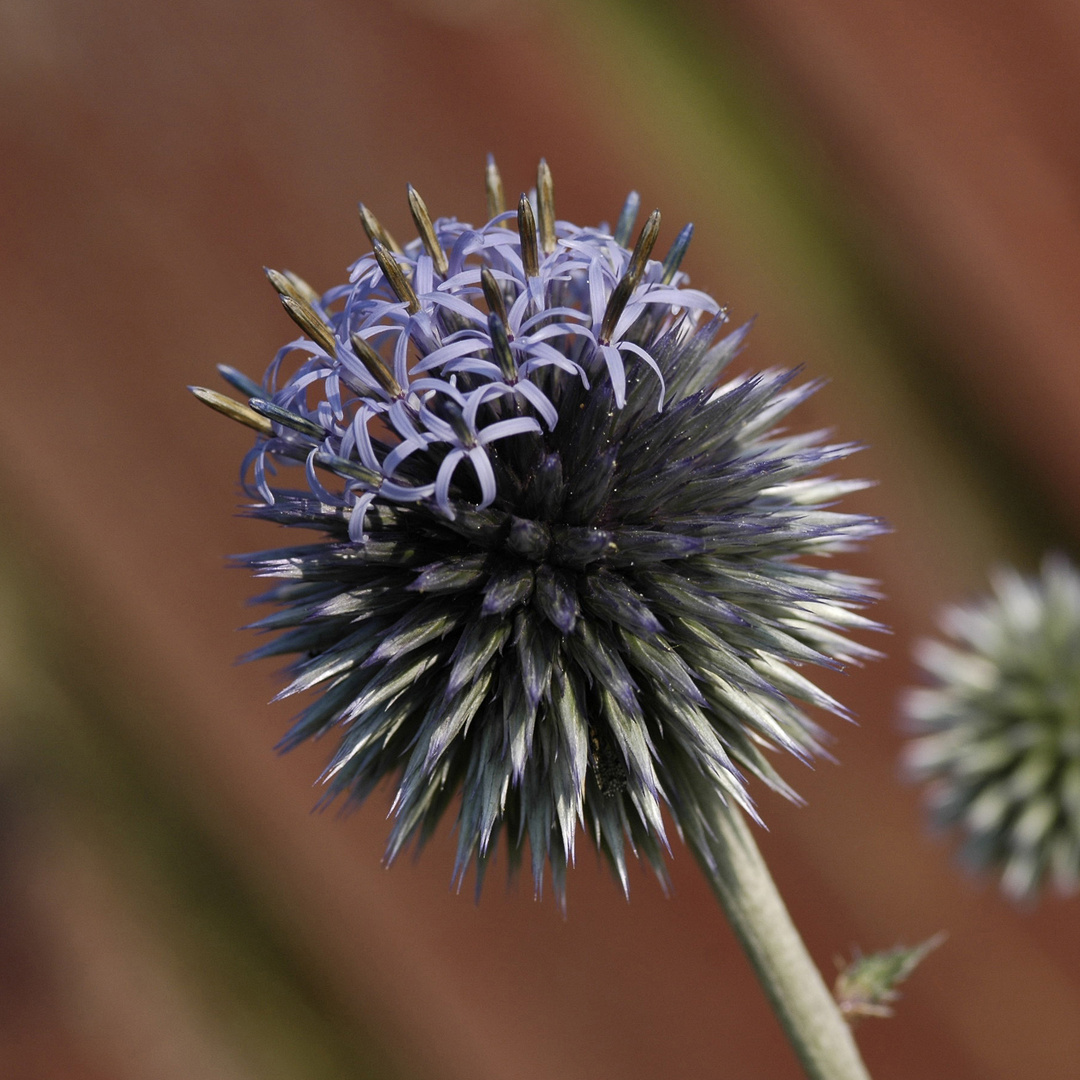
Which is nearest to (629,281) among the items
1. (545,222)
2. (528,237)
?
(528,237)

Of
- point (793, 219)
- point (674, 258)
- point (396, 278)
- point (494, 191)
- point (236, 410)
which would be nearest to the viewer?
point (396, 278)

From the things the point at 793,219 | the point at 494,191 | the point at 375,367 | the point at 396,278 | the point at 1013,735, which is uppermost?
the point at 793,219

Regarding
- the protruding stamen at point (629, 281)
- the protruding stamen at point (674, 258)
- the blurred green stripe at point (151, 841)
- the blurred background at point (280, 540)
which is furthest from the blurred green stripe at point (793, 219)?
the protruding stamen at point (629, 281)

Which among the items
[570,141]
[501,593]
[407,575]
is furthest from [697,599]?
[570,141]

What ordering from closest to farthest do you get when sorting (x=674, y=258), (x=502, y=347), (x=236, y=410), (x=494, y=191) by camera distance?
(x=502, y=347) → (x=236, y=410) → (x=674, y=258) → (x=494, y=191)

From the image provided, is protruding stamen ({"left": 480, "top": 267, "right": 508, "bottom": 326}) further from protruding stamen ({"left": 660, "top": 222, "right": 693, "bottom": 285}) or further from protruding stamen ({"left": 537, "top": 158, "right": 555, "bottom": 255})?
protruding stamen ({"left": 660, "top": 222, "right": 693, "bottom": 285})

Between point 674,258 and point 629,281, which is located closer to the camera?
point 629,281

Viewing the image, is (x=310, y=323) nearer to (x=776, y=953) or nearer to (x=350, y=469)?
(x=350, y=469)

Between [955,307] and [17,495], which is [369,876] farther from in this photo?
[955,307]
